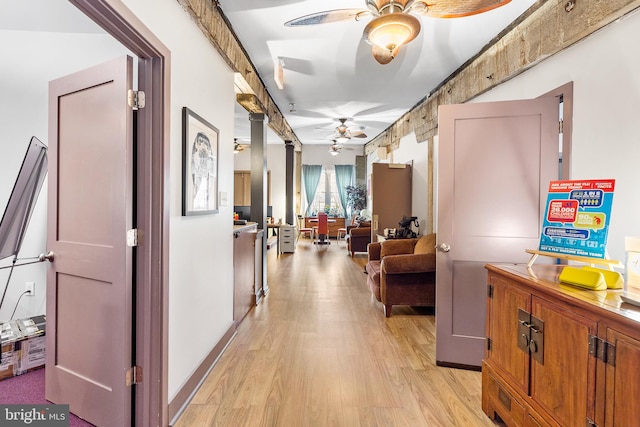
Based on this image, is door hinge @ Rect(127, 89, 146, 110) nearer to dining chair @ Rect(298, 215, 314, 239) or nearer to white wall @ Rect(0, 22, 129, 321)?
white wall @ Rect(0, 22, 129, 321)

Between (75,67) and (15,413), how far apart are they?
2.59 meters

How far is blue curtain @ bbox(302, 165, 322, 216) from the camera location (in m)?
9.71

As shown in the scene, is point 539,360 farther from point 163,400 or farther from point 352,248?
point 352,248

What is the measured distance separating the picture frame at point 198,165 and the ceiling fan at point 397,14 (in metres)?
0.95

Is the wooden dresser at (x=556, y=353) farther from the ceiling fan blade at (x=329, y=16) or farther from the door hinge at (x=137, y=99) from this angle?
the door hinge at (x=137, y=99)

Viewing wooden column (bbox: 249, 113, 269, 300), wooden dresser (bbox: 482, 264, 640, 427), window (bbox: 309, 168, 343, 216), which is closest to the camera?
wooden dresser (bbox: 482, 264, 640, 427)

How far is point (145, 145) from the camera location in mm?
1626

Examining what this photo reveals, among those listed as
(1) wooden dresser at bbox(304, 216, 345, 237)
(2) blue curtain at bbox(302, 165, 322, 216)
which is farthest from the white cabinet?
(2) blue curtain at bbox(302, 165, 322, 216)

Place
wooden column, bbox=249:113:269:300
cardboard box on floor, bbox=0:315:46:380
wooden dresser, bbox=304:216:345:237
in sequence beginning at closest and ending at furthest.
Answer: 1. cardboard box on floor, bbox=0:315:46:380
2. wooden column, bbox=249:113:269:300
3. wooden dresser, bbox=304:216:345:237

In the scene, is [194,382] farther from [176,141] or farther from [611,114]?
[611,114]

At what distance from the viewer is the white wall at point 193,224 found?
1773 mm

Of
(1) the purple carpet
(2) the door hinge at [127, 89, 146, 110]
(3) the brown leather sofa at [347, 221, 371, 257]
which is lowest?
(1) the purple carpet

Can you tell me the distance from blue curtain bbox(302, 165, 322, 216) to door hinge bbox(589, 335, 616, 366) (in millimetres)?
8818

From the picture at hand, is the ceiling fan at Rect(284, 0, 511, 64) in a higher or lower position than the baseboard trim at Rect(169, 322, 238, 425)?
higher
